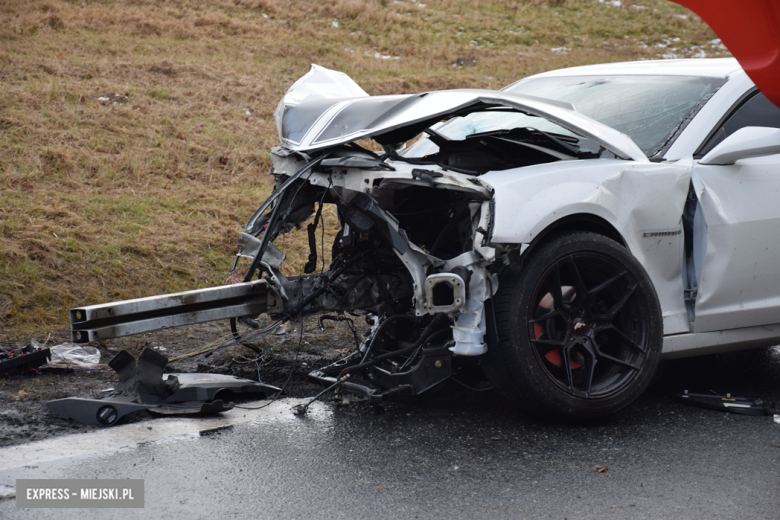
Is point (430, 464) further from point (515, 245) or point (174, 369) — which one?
point (174, 369)

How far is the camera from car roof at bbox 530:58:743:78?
417 cm

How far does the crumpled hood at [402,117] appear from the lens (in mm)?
3434

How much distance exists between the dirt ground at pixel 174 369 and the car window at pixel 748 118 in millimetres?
2479

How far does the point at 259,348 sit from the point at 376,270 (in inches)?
47.1

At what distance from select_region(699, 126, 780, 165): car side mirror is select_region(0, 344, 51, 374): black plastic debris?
373cm

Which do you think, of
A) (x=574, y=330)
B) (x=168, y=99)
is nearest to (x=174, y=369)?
(x=574, y=330)

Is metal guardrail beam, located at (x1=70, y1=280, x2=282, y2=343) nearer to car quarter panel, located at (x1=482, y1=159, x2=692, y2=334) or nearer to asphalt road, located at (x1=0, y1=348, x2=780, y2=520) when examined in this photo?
asphalt road, located at (x1=0, y1=348, x2=780, y2=520)

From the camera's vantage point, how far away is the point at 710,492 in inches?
109

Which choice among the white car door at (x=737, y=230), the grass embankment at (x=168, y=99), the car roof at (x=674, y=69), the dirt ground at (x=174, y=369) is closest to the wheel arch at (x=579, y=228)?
the white car door at (x=737, y=230)

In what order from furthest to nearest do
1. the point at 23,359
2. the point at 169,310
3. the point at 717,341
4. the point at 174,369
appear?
1. the point at 174,369
2. the point at 23,359
3. the point at 717,341
4. the point at 169,310

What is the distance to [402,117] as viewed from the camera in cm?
352

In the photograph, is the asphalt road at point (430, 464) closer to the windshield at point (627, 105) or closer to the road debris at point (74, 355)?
the road debris at point (74, 355)

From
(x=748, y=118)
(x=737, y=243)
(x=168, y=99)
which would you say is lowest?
(x=737, y=243)

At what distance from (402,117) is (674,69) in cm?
196
